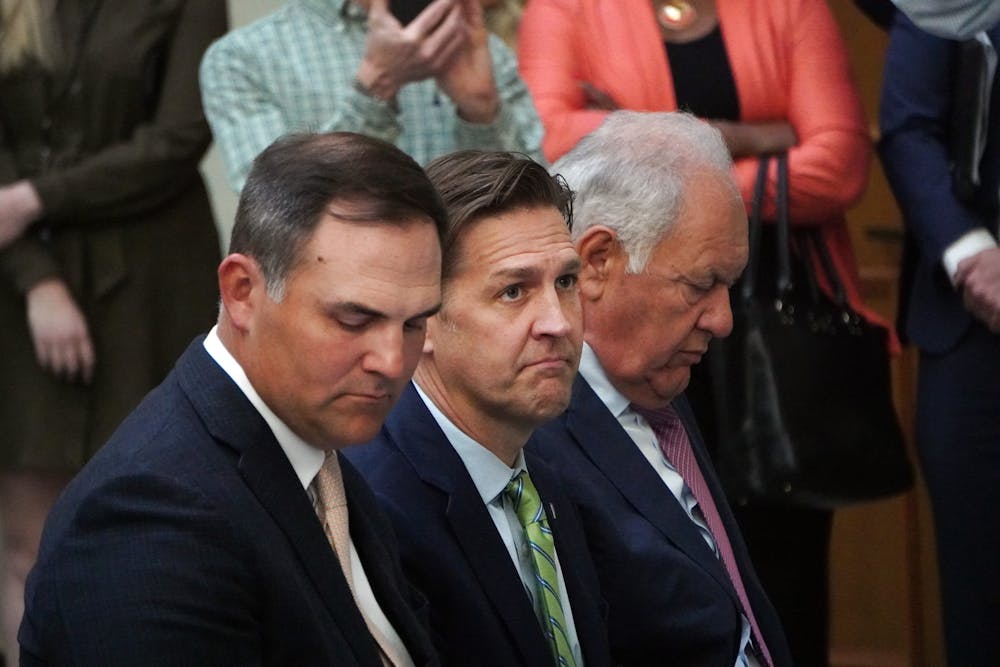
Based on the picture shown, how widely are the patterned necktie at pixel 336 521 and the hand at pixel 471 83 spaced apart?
63.0 inches

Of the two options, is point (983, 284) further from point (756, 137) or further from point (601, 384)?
point (601, 384)

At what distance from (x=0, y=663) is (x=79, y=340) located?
0.99 meters

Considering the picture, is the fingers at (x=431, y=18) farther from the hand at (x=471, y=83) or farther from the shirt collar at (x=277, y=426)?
the shirt collar at (x=277, y=426)

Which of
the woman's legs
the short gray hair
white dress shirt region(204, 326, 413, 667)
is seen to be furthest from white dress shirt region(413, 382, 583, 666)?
the woman's legs

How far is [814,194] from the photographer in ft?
12.6

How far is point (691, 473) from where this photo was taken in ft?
10.0

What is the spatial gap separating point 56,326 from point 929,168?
6.26ft

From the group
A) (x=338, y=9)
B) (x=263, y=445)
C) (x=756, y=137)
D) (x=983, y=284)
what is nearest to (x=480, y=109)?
(x=338, y=9)

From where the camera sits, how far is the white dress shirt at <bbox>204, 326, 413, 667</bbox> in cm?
207

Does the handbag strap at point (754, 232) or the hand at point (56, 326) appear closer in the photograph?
the handbag strap at point (754, 232)

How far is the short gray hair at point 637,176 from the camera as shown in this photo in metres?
2.90

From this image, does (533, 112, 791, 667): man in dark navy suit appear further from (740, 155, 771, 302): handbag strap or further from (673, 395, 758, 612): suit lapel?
(740, 155, 771, 302): handbag strap

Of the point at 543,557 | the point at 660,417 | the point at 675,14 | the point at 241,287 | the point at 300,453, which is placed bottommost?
the point at 660,417

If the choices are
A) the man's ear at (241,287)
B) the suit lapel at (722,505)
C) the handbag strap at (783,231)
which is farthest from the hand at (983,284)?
the man's ear at (241,287)
